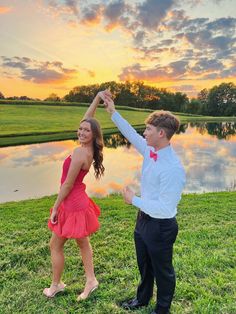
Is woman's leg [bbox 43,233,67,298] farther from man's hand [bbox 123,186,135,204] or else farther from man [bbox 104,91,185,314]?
man's hand [bbox 123,186,135,204]

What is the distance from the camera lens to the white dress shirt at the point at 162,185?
300cm

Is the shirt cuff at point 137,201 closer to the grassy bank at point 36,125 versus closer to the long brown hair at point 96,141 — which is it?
the long brown hair at point 96,141

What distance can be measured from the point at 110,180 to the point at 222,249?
8364 mm

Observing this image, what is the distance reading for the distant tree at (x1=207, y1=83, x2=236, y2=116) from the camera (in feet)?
310

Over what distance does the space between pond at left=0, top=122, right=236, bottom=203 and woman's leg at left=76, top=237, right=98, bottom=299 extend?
709 centimetres

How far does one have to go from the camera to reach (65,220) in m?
3.77

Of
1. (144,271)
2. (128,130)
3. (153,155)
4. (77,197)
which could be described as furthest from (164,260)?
(128,130)

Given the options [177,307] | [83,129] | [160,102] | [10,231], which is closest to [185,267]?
[177,307]

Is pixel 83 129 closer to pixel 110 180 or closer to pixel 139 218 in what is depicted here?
pixel 139 218

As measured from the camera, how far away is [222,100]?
320 feet

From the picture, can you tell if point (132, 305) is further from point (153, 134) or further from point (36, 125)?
point (36, 125)

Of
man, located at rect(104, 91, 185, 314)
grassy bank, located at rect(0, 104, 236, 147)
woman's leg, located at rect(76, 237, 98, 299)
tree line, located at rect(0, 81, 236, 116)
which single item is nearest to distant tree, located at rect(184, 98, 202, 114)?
tree line, located at rect(0, 81, 236, 116)

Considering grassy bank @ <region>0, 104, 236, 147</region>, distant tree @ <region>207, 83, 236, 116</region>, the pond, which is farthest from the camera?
distant tree @ <region>207, 83, 236, 116</region>

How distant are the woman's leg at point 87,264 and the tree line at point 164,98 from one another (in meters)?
76.9
